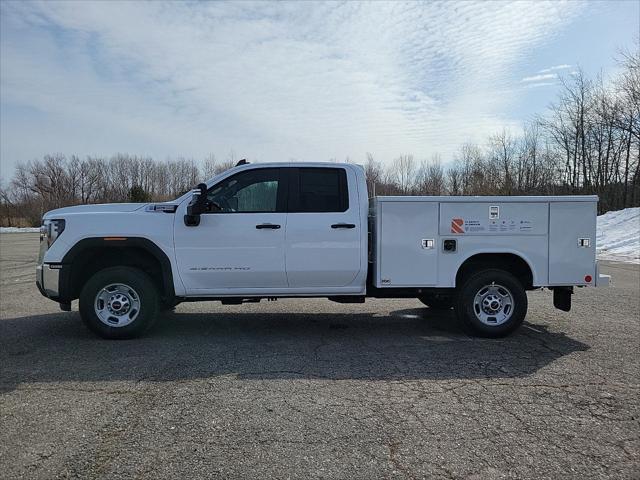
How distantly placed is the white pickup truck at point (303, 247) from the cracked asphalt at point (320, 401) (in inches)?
23.2

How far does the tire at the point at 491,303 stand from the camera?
6.35 meters

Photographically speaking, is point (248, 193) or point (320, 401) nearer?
point (320, 401)

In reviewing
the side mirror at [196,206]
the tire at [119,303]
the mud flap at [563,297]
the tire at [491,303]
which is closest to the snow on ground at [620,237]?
the mud flap at [563,297]

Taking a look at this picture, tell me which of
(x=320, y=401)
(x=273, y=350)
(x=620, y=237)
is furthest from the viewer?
(x=620, y=237)

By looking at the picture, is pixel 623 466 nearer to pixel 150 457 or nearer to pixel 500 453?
pixel 500 453

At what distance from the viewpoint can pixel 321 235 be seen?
20.5 feet

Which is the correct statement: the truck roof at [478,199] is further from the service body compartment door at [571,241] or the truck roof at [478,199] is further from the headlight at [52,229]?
the headlight at [52,229]

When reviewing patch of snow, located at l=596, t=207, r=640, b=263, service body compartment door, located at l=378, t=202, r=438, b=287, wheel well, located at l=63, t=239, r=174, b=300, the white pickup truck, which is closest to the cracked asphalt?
the white pickup truck

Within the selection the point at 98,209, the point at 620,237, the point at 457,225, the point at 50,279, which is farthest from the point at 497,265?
the point at 620,237

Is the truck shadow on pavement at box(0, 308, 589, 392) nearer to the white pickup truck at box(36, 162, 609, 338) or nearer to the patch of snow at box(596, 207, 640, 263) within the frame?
the white pickup truck at box(36, 162, 609, 338)

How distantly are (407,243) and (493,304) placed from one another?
1.40 m

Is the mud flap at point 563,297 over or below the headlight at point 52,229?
below

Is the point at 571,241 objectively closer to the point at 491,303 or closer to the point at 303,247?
the point at 491,303

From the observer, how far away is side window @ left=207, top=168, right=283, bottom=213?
247 inches
